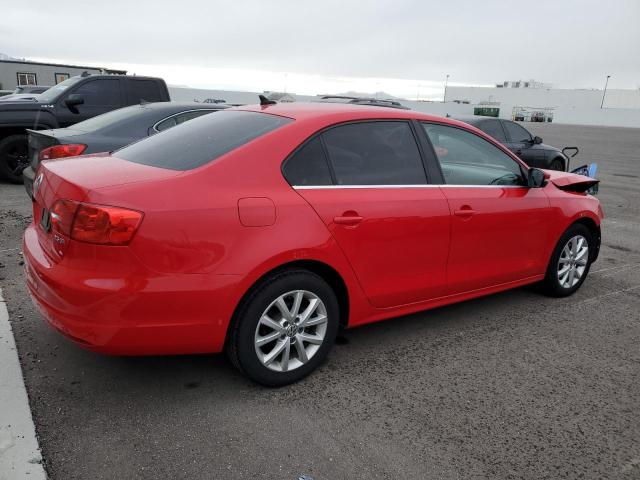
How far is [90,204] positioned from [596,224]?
4.47m

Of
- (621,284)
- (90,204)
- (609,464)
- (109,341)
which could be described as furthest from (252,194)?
(621,284)

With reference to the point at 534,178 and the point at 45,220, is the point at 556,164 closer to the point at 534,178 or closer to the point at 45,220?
the point at 534,178

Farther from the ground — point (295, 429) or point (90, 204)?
point (90, 204)

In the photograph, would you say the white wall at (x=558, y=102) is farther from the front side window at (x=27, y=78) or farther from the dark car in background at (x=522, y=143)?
the dark car in background at (x=522, y=143)

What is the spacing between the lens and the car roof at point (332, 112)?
3459 millimetres

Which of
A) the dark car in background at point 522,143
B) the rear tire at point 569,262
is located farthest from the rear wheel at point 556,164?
the rear tire at point 569,262

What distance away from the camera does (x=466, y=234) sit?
3895mm

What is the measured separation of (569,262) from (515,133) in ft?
24.4

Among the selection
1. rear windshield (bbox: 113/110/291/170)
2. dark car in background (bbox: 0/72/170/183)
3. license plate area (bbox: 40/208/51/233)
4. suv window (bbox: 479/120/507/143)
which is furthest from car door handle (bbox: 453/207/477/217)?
suv window (bbox: 479/120/507/143)

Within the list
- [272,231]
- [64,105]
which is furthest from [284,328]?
[64,105]

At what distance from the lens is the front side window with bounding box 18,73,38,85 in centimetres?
3603

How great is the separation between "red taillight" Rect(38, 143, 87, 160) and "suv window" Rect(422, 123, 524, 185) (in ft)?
13.3

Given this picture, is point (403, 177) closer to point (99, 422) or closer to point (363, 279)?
point (363, 279)

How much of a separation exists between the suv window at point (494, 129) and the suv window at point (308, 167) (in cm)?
838
